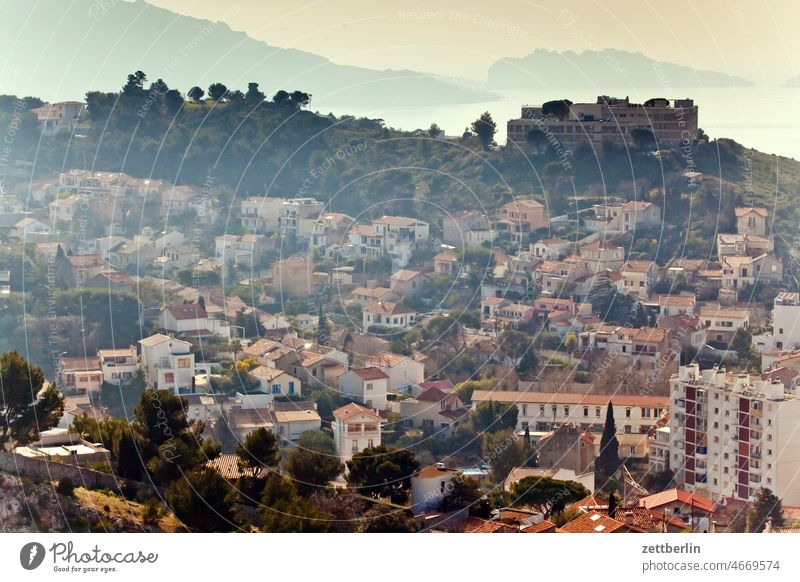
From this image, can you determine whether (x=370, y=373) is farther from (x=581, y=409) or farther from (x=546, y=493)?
(x=546, y=493)

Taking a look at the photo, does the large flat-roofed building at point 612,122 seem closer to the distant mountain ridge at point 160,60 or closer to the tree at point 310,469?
the distant mountain ridge at point 160,60

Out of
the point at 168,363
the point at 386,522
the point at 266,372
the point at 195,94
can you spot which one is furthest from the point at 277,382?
the point at 195,94

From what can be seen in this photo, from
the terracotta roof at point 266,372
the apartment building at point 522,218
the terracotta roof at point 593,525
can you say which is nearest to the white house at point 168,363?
the terracotta roof at point 266,372

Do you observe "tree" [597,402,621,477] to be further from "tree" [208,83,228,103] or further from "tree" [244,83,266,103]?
"tree" [208,83,228,103]

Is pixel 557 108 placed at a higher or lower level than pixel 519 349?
higher
